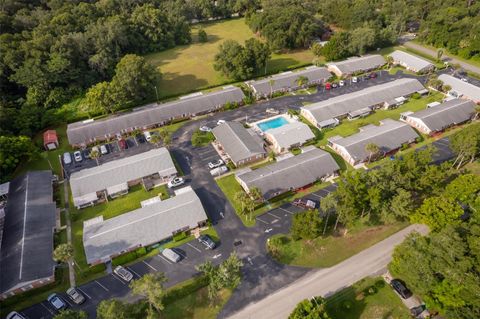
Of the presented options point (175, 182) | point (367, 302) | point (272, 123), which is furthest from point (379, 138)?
point (175, 182)

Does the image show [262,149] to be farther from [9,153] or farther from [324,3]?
[324,3]

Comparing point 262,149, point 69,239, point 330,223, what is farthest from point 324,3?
point 69,239

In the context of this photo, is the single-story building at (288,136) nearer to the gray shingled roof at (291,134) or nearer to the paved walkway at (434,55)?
the gray shingled roof at (291,134)

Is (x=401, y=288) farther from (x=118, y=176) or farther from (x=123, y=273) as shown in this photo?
(x=118, y=176)

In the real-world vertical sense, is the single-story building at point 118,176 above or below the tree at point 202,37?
below

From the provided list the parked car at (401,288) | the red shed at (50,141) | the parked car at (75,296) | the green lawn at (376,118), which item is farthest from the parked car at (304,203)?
the red shed at (50,141)

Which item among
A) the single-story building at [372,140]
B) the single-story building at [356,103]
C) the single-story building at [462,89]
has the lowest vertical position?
the single-story building at [372,140]
